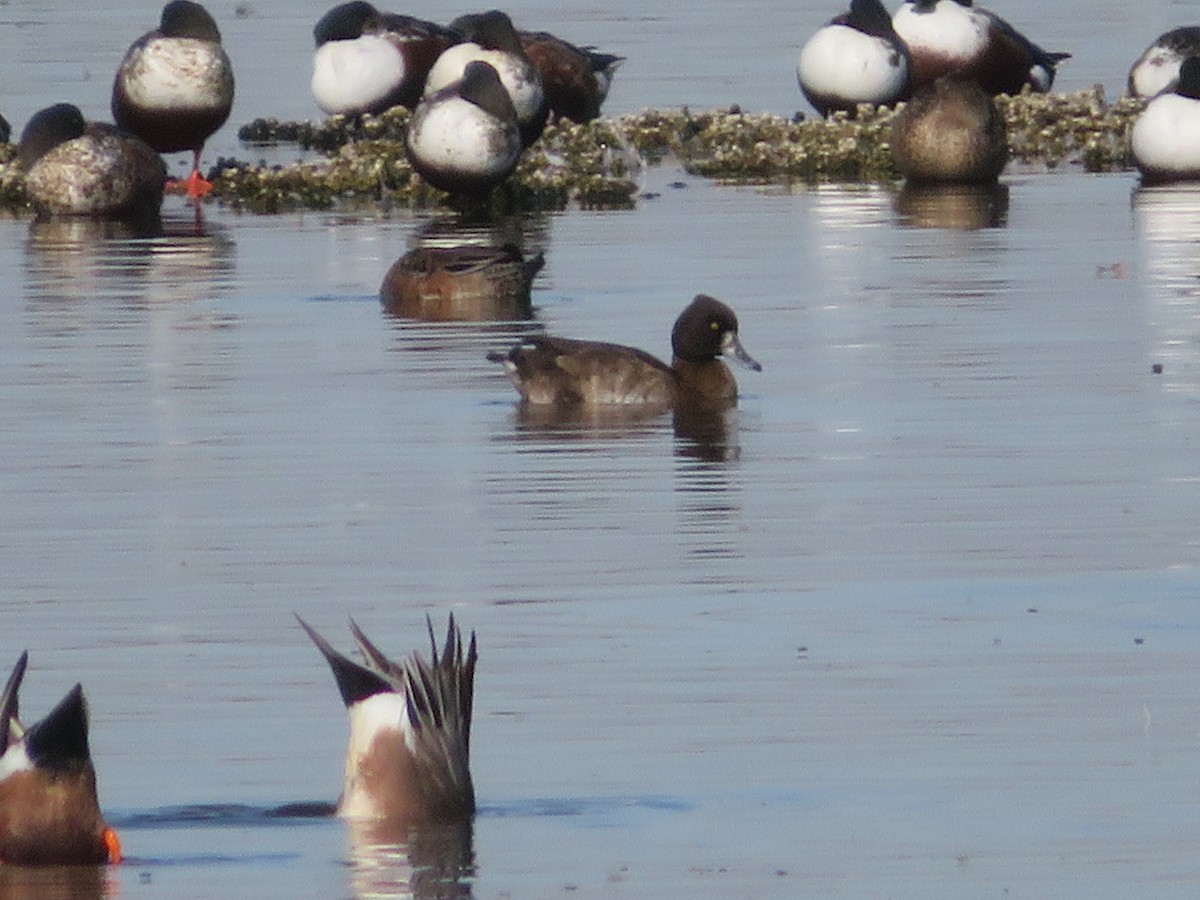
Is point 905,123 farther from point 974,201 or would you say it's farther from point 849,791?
point 849,791

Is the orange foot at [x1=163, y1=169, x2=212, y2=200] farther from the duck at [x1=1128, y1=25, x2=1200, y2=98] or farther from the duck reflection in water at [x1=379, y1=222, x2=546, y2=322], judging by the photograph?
the duck at [x1=1128, y1=25, x2=1200, y2=98]

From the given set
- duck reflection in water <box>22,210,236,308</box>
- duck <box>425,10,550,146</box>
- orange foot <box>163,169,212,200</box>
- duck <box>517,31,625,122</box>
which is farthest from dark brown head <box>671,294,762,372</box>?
duck <box>517,31,625,122</box>

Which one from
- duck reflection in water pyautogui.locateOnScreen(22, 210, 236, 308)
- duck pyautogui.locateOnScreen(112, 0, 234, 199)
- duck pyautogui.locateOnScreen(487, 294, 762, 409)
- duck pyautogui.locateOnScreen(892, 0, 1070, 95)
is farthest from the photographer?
duck pyautogui.locateOnScreen(892, 0, 1070, 95)

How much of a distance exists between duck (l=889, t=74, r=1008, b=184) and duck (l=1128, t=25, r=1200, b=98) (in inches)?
142

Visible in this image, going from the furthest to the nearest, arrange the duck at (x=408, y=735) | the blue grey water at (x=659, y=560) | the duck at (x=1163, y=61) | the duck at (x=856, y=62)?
the duck at (x=1163, y=61)
the duck at (x=856, y=62)
the blue grey water at (x=659, y=560)
the duck at (x=408, y=735)

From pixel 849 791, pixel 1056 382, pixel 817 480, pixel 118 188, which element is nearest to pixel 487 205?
pixel 118 188

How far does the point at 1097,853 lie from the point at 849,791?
754 mm

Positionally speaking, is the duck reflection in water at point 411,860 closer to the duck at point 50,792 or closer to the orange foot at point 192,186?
the duck at point 50,792

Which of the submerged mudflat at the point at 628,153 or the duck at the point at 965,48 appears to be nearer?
the submerged mudflat at the point at 628,153

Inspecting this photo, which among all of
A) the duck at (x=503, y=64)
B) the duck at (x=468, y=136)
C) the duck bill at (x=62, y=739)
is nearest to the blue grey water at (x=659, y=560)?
the duck bill at (x=62, y=739)

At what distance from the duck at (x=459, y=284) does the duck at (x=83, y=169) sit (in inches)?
217

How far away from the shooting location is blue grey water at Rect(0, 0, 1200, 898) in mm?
8039

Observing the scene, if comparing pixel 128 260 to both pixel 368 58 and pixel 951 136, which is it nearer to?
pixel 951 136

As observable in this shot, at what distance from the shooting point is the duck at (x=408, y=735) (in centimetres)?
786
